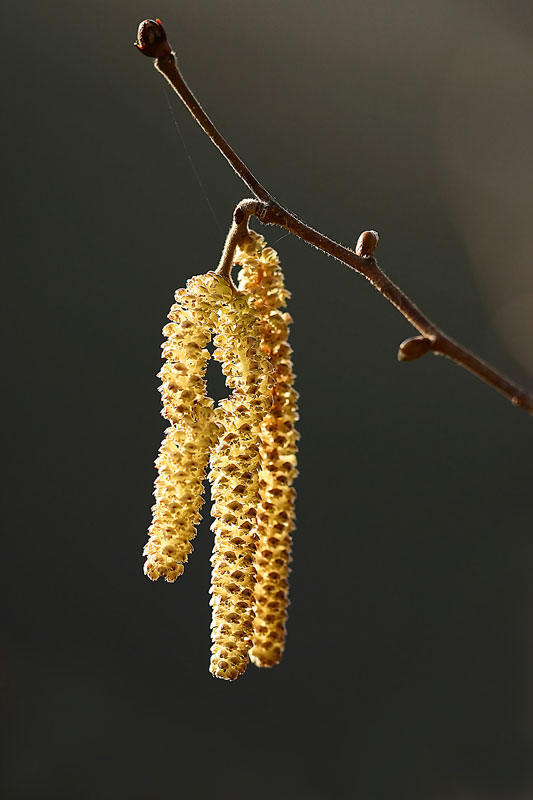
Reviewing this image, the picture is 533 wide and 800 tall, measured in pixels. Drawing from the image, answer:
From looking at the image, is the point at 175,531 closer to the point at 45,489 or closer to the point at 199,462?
the point at 199,462

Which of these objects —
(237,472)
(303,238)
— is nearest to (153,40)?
(303,238)

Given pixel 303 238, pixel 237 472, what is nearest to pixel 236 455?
pixel 237 472

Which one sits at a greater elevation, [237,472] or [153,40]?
[153,40]

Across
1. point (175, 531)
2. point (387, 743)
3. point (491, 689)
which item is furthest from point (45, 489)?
point (175, 531)

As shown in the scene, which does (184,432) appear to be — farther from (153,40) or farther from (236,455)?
(153,40)

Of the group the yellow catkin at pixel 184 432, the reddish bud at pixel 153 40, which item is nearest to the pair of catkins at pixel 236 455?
the yellow catkin at pixel 184 432

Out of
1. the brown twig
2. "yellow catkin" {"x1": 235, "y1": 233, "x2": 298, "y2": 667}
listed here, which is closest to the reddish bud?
the brown twig

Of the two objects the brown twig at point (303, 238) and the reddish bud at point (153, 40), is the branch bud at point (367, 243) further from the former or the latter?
the reddish bud at point (153, 40)

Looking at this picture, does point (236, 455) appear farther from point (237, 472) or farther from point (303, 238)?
point (303, 238)

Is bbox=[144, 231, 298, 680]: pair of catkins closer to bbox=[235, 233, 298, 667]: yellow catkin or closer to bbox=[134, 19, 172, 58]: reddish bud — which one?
bbox=[235, 233, 298, 667]: yellow catkin
